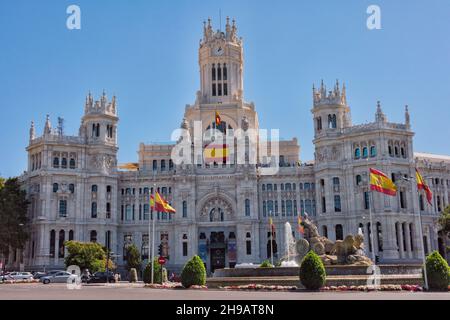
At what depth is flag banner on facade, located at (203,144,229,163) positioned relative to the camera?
95.4 m

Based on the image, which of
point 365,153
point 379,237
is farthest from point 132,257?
point 365,153

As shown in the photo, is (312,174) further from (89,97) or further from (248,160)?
(89,97)

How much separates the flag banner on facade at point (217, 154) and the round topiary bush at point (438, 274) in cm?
5950

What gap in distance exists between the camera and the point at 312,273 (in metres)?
37.0

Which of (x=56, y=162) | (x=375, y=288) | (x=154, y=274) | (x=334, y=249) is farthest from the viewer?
(x=56, y=162)

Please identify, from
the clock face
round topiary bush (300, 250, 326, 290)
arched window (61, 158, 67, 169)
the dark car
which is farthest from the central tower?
round topiary bush (300, 250, 326, 290)

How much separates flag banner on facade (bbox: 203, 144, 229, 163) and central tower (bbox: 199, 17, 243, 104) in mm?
14298

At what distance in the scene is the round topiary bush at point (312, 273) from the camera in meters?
37.0

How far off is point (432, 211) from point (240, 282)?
187 ft

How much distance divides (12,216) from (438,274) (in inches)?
2682

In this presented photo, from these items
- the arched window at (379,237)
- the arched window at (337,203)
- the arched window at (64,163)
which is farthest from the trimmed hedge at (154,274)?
the arched window at (64,163)

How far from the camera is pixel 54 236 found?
289ft

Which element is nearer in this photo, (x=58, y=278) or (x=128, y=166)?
(x=58, y=278)

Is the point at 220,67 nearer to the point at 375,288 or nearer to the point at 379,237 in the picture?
the point at 379,237
